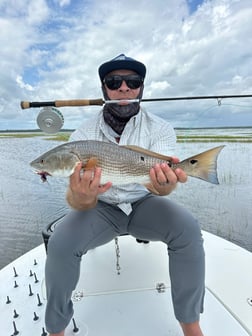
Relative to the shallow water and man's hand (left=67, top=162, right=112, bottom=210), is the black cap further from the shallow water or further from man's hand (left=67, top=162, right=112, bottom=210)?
the shallow water

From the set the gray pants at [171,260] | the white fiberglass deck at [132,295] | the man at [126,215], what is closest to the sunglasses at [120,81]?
the man at [126,215]

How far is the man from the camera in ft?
5.51

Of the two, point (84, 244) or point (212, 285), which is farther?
point (212, 285)

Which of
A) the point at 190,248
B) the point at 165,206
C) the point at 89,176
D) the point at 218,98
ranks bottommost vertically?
the point at 190,248

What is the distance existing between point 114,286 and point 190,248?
93 centimetres

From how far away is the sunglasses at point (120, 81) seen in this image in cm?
211

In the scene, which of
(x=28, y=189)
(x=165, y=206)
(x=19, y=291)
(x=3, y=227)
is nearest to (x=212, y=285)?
(x=165, y=206)

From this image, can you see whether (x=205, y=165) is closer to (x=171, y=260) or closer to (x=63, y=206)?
(x=171, y=260)

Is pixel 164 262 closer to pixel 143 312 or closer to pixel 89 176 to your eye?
pixel 143 312

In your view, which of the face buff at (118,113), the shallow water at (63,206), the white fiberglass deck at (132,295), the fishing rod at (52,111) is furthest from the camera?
the shallow water at (63,206)

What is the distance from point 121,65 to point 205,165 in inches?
39.4

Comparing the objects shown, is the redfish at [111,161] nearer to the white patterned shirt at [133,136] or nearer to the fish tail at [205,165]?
the fish tail at [205,165]

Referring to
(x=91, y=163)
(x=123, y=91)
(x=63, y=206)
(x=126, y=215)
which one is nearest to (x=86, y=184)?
(x=91, y=163)

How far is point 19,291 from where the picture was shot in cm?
232
